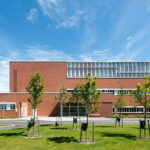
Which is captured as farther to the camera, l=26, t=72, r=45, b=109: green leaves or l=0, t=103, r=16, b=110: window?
l=0, t=103, r=16, b=110: window

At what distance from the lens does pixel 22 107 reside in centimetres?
3872

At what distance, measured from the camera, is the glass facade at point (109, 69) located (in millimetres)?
49628

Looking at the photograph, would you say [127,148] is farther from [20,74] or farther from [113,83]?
[20,74]

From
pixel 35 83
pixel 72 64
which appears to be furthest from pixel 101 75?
pixel 35 83

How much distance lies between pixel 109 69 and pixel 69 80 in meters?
12.5

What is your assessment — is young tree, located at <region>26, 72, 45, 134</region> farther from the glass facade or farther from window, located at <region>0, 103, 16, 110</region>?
the glass facade

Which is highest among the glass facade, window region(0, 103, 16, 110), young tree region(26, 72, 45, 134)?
the glass facade

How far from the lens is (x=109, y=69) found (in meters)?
50.6

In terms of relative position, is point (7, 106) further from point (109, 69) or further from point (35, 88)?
point (109, 69)

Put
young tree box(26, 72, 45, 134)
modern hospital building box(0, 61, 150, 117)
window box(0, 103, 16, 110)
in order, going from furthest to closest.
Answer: modern hospital building box(0, 61, 150, 117) → window box(0, 103, 16, 110) → young tree box(26, 72, 45, 134)

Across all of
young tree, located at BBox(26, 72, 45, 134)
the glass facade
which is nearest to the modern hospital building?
the glass facade

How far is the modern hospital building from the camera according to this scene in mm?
37912

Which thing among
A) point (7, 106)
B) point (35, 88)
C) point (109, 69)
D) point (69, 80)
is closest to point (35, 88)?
point (35, 88)

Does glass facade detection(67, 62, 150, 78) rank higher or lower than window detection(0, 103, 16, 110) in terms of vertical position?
higher
